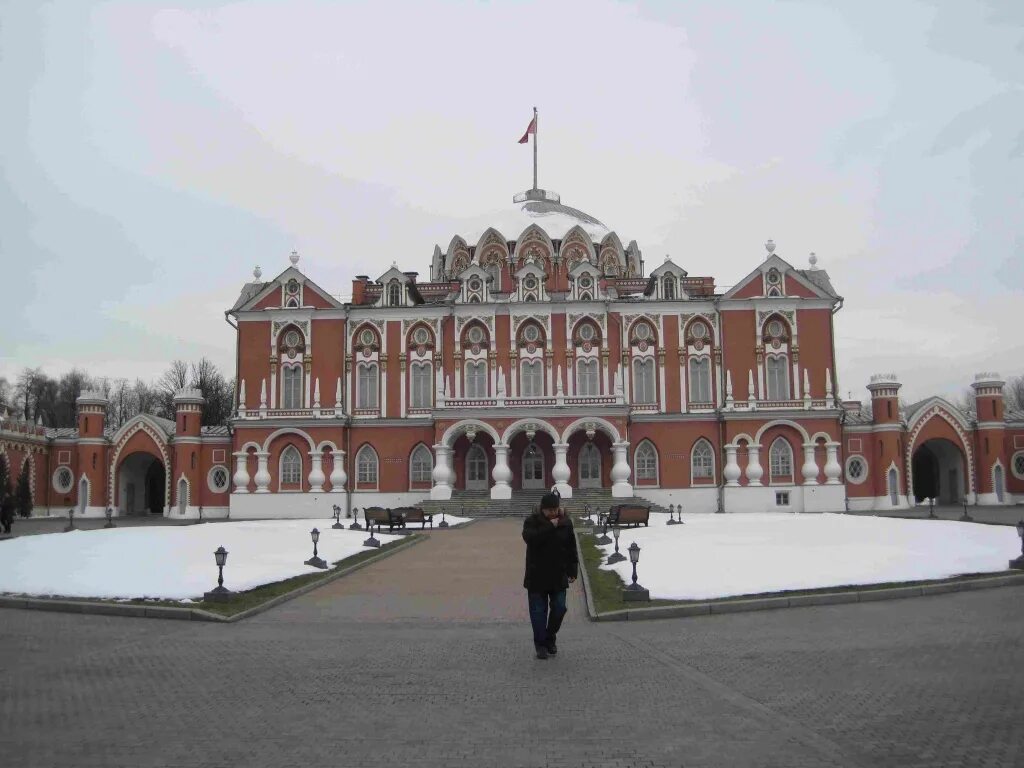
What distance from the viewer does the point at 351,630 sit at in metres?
14.6

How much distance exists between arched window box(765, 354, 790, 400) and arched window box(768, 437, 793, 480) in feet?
7.84

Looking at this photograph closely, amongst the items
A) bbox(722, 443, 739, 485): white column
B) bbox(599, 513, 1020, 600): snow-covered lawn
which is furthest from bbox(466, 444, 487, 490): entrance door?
bbox(599, 513, 1020, 600): snow-covered lawn

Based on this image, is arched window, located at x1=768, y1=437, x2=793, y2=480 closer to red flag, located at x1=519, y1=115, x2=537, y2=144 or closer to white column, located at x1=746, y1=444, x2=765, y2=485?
white column, located at x1=746, y1=444, x2=765, y2=485

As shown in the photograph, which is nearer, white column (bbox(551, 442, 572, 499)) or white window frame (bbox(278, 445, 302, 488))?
white column (bbox(551, 442, 572, 499))

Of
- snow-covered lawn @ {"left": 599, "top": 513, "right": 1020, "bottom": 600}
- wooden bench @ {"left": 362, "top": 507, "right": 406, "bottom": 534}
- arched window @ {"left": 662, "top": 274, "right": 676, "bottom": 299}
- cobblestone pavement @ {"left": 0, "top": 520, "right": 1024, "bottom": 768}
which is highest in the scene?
arched window @ {"left": 662, "top": 274, "right": 676, "bottom": 299}

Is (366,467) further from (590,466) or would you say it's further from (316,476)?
(590,466)

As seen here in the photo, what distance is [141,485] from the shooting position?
2377 inches

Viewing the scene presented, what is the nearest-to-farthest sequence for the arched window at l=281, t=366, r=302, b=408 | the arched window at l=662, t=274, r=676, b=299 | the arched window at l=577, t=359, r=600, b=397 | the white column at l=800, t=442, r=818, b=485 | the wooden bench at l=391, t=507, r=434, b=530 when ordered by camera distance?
the wooden bench at l=391, t=507, r=434, b=530
the white column at l=800, t=442, r=818, b=485
the arched window at l=577, t=359, r=600, b=397
the arched window at l=662, t=274, r=676, b=299
the arched window at l=281, t=366, r=302, b=408

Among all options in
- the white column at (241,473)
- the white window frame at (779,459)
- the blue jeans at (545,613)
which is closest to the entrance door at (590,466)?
the white window frame at (779,459)

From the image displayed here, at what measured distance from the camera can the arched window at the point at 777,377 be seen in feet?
170

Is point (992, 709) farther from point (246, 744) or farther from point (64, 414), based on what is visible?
point (64, 414)

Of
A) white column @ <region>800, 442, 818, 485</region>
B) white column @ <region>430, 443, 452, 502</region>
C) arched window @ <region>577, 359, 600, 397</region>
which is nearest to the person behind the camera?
white column @ <region>430, 443, 452, 502</region>

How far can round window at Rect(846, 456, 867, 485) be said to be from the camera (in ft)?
170

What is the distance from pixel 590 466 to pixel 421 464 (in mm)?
8634
